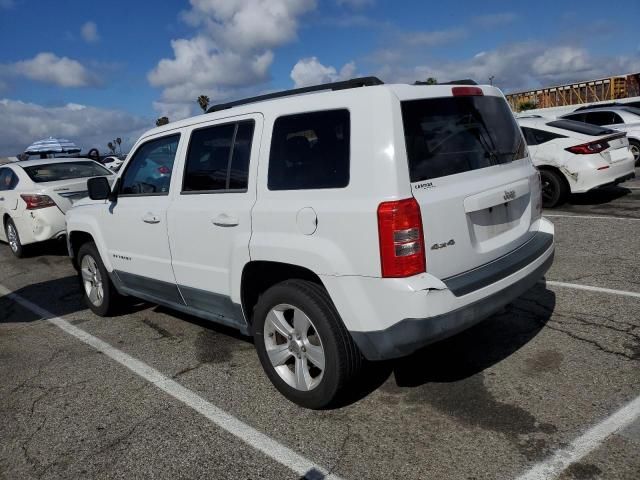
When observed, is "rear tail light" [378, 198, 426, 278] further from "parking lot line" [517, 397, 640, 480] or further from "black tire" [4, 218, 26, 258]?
"black tire" [4, 218, 26, 258]

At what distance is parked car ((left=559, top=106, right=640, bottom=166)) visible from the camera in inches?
508

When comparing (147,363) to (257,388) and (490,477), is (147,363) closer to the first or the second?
(257,388)

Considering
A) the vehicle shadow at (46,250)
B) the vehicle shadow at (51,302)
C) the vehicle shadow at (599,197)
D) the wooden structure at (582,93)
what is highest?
the wooden structure at (582,93)

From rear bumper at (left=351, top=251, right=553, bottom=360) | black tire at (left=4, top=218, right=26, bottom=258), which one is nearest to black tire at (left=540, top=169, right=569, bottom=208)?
rear bumper at (left=351, top=251, right=553, bottom=360)

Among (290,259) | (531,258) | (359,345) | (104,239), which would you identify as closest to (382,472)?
(359,345)

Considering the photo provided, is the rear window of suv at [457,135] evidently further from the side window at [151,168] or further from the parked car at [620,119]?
the parked car at [620,119]

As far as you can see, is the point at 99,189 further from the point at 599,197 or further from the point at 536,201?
the point at 599,197

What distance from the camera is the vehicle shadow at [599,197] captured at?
9.19 meters

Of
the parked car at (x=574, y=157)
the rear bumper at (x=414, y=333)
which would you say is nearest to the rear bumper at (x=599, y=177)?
the parked car at (x=574, y=157)

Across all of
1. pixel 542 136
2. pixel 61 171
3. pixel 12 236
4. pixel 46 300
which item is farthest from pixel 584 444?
pixel 12 236

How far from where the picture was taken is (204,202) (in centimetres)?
366

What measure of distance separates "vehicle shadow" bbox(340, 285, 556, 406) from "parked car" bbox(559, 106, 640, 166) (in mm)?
10522

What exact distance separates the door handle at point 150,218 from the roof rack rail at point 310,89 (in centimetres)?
93

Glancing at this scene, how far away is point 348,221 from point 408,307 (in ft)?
1.76
